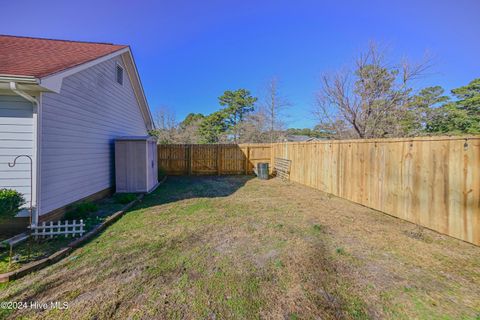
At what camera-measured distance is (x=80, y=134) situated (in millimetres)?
5355

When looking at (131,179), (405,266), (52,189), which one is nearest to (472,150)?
(405,266)

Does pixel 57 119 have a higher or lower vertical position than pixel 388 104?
lower

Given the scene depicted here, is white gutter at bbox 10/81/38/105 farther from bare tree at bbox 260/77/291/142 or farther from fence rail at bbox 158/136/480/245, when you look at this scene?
bare tree at bbox 260/77/291/142

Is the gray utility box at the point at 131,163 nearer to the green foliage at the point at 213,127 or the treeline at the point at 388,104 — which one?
the treeline at the point at 388,104

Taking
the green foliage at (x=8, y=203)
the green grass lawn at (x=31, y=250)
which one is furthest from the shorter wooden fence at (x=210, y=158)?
the green foliage at (x=8, y=203)

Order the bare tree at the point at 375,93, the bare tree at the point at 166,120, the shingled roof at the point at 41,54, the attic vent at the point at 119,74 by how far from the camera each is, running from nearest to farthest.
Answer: the shingled roof at the point at 41,54
the attic vent at the point at 119,74
the bare tree at the point at 375,93
the bare tree at the point at 166,120

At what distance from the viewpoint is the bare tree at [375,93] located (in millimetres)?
10789

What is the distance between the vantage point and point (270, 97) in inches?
850

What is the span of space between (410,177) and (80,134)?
8017 millimetres

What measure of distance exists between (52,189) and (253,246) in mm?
4294

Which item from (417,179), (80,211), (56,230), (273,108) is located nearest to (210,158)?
(80,211)

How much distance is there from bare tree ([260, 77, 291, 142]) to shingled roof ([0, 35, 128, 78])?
53.2 feet

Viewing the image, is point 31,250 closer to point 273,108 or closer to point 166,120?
point 273,108

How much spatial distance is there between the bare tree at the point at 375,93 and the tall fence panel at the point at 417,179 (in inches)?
231
